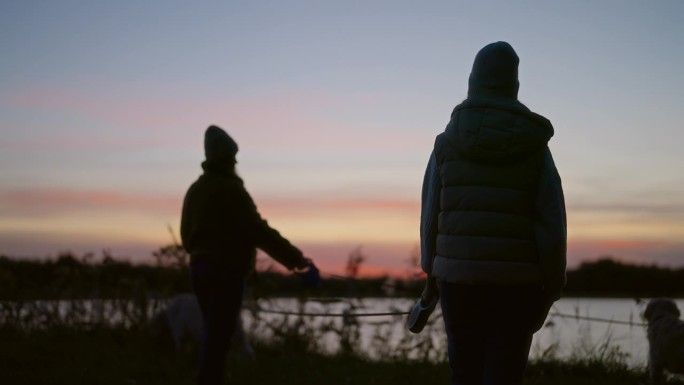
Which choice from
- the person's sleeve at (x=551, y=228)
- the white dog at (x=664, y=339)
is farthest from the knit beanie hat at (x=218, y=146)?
the white dog at (x=664, y=339)

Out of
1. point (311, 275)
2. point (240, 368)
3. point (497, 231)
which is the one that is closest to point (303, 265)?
point (311, 275)

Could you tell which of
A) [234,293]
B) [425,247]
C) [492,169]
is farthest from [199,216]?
[492,169]

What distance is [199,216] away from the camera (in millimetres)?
5742

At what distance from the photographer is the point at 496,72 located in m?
3.78

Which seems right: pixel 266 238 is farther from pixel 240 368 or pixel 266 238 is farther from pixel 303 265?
pixel 240 368

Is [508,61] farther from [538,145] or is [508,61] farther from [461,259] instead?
[461,259]

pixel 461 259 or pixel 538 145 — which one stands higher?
pixel 538 145

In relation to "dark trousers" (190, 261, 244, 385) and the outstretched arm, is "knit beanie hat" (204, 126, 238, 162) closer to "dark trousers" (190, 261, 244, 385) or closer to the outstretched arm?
the outstretched arm

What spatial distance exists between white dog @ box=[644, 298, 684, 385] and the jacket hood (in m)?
4.43

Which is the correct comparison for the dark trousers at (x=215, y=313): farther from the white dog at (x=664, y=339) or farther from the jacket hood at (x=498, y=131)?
the white dog at (x=664, y=339)

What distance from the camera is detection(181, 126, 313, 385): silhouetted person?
222 inches

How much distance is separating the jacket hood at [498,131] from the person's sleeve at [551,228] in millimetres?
149

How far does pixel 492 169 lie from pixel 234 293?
2580mm

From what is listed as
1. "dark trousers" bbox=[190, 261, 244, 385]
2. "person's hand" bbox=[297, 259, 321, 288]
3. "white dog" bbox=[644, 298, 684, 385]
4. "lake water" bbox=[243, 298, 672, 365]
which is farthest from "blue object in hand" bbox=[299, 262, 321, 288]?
"white dog" bbox=[644, 298, 684, 385]
